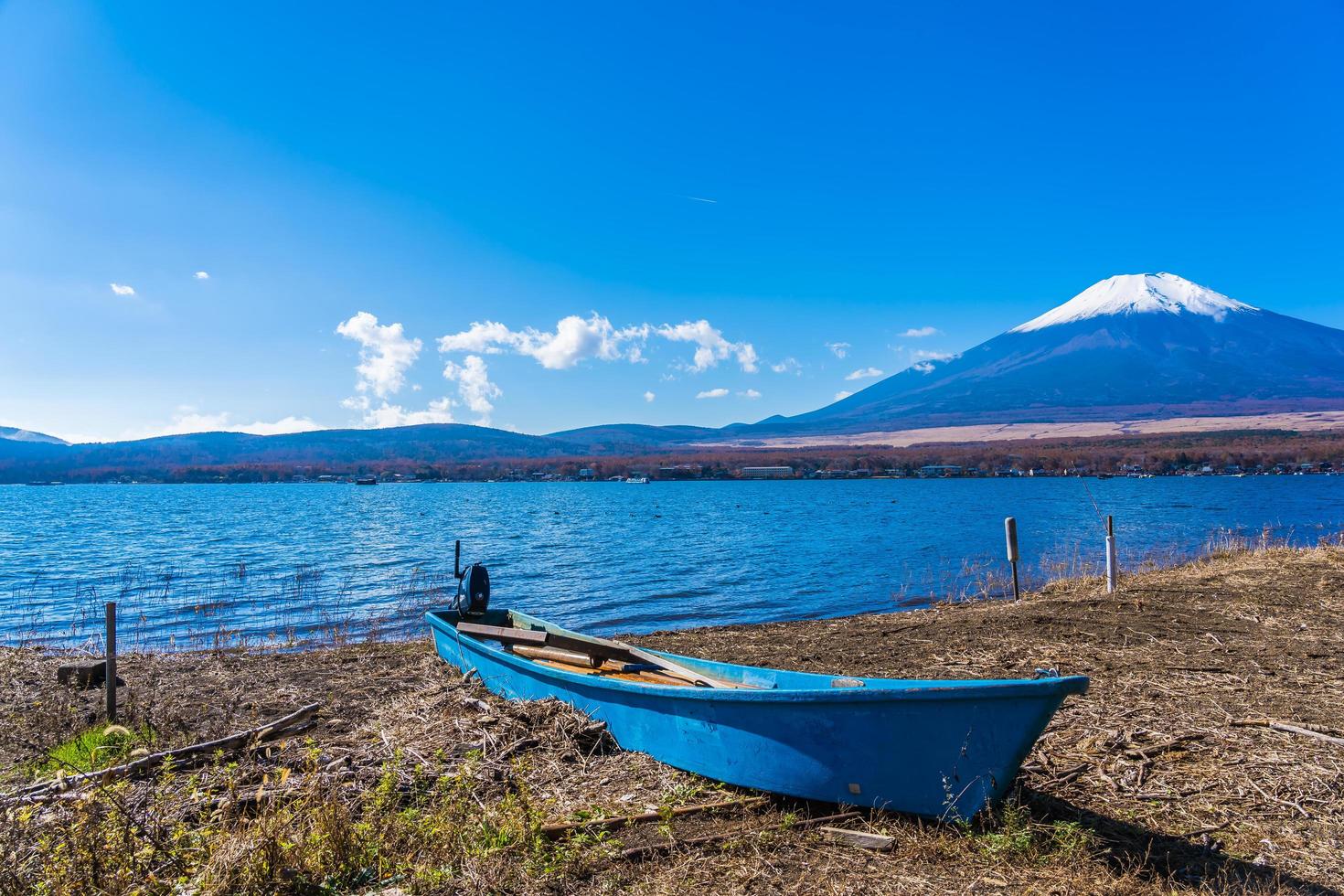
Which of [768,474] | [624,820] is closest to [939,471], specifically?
[768,474]

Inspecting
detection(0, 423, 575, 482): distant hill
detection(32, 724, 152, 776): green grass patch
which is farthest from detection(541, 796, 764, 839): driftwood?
detection(0, 423, 575, 482): distant hill

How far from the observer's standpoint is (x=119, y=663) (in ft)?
41.6

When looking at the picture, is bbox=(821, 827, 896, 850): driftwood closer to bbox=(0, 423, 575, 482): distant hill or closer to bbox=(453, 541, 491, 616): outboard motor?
bbox=(453, 541, 491, 616): outboard motor

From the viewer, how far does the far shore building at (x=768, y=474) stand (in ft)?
425

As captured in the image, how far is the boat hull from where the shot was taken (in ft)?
16.4

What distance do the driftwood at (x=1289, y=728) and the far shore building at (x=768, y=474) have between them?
12222 cm

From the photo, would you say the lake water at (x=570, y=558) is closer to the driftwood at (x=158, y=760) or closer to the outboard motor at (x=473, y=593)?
the outboard motor at (x=473, y=593)

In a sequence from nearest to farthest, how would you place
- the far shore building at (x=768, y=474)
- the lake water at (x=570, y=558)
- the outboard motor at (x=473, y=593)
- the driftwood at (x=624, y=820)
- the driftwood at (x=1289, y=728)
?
the driftwood at (x=624, y=820) < the driftwood at (x=1289, y=728) < the outboard motor at (x=473, y=593) < the lake water at (x=570, y=558) < the far shore building at (x=768, y=474)

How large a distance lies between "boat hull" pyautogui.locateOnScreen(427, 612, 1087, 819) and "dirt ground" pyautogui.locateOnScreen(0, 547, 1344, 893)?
0.19 meters

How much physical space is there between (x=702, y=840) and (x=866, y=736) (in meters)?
1.30

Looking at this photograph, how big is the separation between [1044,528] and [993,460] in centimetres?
8125

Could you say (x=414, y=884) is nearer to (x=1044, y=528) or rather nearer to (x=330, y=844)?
(x=330, y=844)

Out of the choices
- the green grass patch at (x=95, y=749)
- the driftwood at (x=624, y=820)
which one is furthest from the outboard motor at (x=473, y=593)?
the driftwood at (x=624, y=820)

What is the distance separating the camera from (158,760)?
6.51 meters
